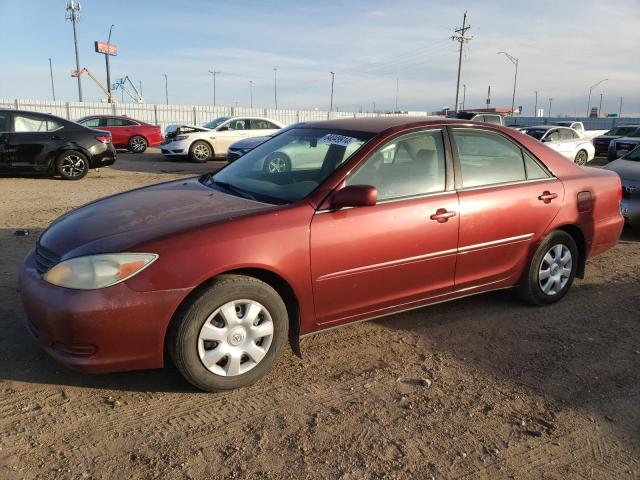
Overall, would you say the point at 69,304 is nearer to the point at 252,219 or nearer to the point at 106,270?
the point at 106,270

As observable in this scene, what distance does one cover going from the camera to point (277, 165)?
402cm

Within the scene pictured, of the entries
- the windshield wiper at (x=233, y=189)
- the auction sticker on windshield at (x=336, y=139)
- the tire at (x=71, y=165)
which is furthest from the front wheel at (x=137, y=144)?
the auction sticker on windshield at (x=336, y=139)

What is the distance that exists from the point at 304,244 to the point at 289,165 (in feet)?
3.33

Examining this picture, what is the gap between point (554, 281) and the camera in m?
4.46

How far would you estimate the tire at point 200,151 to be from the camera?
53.4ft

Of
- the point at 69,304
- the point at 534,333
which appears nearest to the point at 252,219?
the point at 69,304

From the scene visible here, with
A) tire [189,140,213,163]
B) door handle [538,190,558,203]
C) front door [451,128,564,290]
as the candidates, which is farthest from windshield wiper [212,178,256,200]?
tire [189,140,213,163]

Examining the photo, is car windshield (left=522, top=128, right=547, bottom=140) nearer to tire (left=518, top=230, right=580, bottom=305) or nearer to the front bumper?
tire (left=518, top=230, right=580, bottom=305)

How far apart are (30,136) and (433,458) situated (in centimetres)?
1068

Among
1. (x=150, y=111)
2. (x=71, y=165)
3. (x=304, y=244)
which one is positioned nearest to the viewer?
(x=304, y=244)

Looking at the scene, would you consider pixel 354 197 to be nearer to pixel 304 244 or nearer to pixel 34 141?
pixel 304 244

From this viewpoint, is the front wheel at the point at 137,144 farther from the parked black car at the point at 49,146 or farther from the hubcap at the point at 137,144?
the parked black car at the point at 49,146

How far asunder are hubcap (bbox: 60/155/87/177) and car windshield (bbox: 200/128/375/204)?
8108 millimetres

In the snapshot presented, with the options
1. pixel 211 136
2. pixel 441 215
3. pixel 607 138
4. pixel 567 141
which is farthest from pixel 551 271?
pixel 607 138
